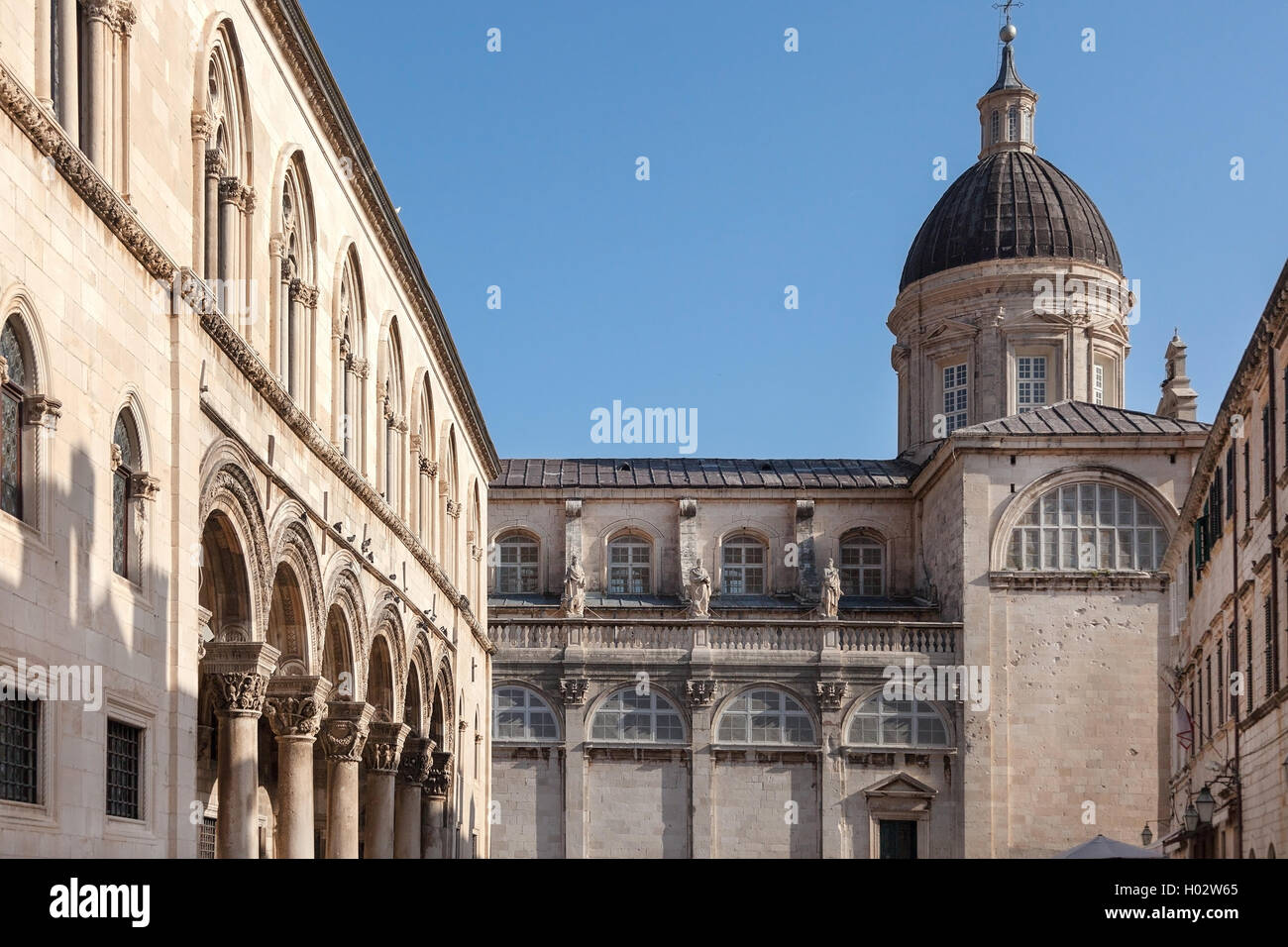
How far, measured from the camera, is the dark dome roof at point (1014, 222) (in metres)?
65.0

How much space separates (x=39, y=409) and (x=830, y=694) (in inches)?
1560

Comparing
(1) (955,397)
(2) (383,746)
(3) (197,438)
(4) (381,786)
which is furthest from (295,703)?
(1) (955,397)

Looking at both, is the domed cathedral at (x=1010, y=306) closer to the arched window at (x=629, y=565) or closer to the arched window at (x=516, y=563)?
the arched window at (x=629, y=565)

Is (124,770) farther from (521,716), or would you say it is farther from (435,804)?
(521,716)

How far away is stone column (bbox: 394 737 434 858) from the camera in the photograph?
37.2 metres

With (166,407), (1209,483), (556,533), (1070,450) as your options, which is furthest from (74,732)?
(556,533)

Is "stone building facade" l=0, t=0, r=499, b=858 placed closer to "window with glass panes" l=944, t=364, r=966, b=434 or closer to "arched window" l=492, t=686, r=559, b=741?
"arched window" l=492, t=686, r=559, b=741

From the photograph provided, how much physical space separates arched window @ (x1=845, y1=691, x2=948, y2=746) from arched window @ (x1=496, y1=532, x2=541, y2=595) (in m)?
13.2

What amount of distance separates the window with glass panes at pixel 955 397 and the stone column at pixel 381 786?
34956 millimetres

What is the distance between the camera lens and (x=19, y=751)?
16156mm

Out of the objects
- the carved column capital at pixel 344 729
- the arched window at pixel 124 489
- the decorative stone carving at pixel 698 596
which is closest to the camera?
the arched window at pixel 124 489

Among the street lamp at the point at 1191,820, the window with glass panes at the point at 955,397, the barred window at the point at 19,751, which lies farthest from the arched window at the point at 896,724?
the barred window at the point at 19,751

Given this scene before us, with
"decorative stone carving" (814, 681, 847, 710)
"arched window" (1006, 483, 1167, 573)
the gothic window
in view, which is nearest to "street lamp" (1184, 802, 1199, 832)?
"decorative stone carving" (814, 681, 847, 710)

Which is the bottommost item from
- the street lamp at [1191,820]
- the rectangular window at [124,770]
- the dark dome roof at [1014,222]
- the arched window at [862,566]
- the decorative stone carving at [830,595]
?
the street lamp at [1191,820]
